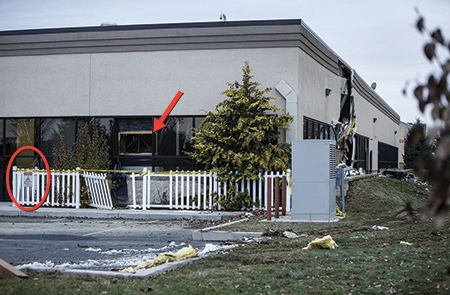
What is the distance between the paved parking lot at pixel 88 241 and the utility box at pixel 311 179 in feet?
9.27

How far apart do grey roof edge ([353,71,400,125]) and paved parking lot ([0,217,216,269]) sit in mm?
18613

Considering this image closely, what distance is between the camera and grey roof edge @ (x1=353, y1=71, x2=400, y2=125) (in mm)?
31053

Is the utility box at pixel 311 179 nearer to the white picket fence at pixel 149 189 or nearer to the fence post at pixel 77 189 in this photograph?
the white picket fence at pixel 149 189

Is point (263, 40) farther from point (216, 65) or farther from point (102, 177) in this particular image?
point (102, 177)

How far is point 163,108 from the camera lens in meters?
18.9

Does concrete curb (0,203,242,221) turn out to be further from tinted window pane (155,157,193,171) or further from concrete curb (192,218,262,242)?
concrete curb (192,218,262,242)

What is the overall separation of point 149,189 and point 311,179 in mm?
5599

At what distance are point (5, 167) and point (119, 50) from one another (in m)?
5.92

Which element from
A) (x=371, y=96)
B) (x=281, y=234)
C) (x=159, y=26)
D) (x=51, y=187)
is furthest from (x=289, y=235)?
(x=371, y=96)

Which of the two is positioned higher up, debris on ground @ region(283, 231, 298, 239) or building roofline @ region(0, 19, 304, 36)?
building roofline @ region(0, 19, 304, 36)

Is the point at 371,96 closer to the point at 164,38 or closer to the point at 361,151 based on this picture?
the point at 361,151

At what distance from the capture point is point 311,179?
1398 centimetres

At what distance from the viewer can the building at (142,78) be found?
18.4 metres

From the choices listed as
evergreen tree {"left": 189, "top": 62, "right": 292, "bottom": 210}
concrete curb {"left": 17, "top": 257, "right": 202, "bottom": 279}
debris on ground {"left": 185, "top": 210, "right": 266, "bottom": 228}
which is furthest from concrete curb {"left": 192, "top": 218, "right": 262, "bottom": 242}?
evergreen tree {"left": 189, "top": 62, "right": 292, "bottom": 210}
